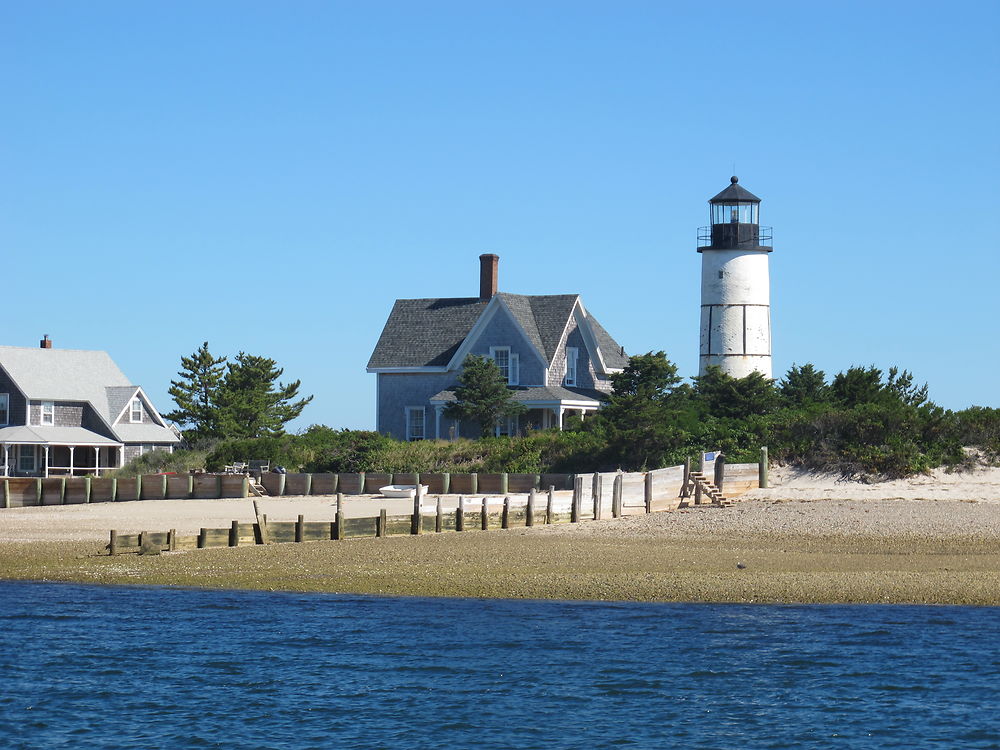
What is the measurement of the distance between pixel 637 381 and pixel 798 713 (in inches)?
1365

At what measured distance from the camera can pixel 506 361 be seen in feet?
185

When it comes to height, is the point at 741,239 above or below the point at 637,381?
above

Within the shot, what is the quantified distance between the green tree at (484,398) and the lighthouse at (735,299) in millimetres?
8233

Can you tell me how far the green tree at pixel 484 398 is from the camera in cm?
5316

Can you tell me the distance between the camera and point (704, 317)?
178ft

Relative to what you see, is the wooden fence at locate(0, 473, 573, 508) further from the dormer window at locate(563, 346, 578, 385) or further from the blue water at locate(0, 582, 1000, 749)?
the blue water at locate(0, 582, 1000, 749)

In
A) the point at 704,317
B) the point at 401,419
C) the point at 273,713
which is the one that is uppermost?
the point at 704,317

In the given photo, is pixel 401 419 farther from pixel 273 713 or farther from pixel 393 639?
pixel 273 713

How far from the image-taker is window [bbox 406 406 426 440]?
57.7 m

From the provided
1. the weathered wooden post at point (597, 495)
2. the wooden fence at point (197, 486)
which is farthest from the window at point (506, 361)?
the weathered wooden post at point (597, 495)

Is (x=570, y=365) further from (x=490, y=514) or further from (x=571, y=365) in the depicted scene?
(x=490, y=514)

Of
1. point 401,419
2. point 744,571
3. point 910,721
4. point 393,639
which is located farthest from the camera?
point 401,419

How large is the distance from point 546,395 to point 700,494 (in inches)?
650

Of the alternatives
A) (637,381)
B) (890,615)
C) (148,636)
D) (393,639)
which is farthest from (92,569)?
(637,381)
